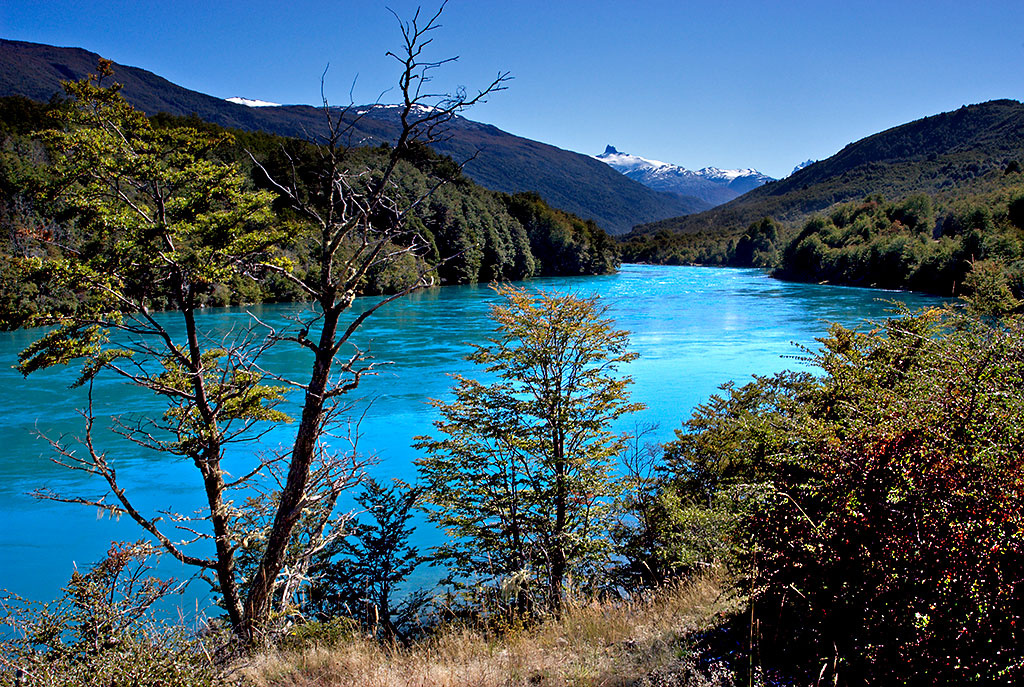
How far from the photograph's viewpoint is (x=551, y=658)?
4930 millimetres

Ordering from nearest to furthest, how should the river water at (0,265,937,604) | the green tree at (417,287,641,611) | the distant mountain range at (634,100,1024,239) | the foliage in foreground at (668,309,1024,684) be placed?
the foliage in foreground at (668,309,1024,684) < the green tree at (417,287,641,611) < the river water at (0,265,937,604) < the distant mountain range at (634,100,1024,239)

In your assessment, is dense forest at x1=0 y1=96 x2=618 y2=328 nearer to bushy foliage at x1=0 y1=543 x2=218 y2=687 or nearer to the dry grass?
bushy foliage at x1=0 y1=543 x2=218 y2=687

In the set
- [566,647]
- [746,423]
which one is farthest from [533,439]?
[566,647]

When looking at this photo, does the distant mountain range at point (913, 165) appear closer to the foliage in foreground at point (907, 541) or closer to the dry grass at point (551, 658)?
the foliage in foreground at point (907, 541)

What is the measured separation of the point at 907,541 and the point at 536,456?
8363mm

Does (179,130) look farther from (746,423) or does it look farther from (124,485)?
(124,485)

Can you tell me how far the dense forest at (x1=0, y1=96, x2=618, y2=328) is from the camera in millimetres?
16297

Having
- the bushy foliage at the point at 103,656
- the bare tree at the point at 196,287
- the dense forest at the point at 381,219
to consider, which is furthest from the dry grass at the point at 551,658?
the dense forest at the point at 381,219

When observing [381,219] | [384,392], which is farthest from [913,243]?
[381,219]

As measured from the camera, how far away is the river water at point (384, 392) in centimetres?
1434

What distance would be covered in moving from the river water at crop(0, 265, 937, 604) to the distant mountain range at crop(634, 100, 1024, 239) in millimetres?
73416

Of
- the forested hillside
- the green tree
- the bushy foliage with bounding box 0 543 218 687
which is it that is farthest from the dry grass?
the forested hillside

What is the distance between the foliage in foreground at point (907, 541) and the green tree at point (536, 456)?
17.3ft

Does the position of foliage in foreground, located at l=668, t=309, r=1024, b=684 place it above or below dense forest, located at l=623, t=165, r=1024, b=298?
below
